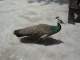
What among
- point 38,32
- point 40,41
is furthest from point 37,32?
point 40,41

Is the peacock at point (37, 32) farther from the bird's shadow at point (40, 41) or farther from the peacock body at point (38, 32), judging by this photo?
the bird's shadow at point (40, 41)

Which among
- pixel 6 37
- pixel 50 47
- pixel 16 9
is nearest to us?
pixel 50 47

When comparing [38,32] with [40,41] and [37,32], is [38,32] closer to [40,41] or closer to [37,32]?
[37,32]

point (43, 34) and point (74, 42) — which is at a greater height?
point (43, 34)

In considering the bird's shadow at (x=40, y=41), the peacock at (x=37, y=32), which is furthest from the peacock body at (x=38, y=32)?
the bird's shadow at (x=40, y=41)

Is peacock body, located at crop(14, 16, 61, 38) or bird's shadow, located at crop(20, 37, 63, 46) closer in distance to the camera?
peacock body, located at crop(14, 16, 61, 38)

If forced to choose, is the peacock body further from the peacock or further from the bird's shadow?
the bird's shadow

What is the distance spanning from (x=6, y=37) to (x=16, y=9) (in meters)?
1.83

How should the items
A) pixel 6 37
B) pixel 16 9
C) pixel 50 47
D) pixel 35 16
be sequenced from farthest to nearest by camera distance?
pixel 16 9 → pixel 35 16 → pixel 6 37 → pixel 50 47

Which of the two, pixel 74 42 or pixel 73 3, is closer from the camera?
pixel 74 42

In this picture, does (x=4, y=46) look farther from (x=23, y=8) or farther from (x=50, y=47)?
(x=23, y=8)

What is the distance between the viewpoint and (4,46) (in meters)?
4.50

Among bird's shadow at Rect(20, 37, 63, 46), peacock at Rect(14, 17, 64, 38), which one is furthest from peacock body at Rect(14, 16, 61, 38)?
bird's shadow at Rect(20, 37, 63, 46)

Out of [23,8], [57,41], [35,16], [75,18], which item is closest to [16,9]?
[23,8]
